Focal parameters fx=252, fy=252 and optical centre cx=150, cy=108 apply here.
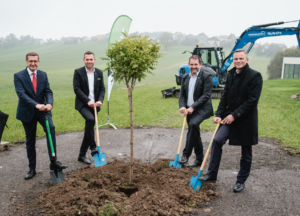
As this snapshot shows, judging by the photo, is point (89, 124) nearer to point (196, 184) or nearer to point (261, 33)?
point (196, 184)

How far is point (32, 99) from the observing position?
4.81 meters

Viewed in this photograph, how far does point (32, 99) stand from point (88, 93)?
1187 mm

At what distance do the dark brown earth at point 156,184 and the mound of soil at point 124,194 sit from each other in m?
0.01

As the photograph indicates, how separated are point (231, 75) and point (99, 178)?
285cm

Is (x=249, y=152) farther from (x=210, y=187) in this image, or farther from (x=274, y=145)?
(x=274, y=145)

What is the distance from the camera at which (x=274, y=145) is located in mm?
6641

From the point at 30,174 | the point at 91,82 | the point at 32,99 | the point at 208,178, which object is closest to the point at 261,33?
the point at 91,82

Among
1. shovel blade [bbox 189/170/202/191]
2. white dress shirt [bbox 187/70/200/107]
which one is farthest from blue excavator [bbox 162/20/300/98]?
shovel blade [bbox 189/170/202/191]

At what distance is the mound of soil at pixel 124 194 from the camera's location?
350cm

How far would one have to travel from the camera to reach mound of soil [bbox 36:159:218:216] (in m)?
3.50

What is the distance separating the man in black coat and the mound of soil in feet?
1.53

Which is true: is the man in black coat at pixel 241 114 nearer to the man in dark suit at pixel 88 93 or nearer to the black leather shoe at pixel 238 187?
the black leather shoe at pixel 238 187

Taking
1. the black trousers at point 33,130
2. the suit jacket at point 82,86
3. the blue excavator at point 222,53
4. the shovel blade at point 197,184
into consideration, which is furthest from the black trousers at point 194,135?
the blue excavator at point 222,53

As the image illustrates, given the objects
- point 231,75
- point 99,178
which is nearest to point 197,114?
point 231,75
